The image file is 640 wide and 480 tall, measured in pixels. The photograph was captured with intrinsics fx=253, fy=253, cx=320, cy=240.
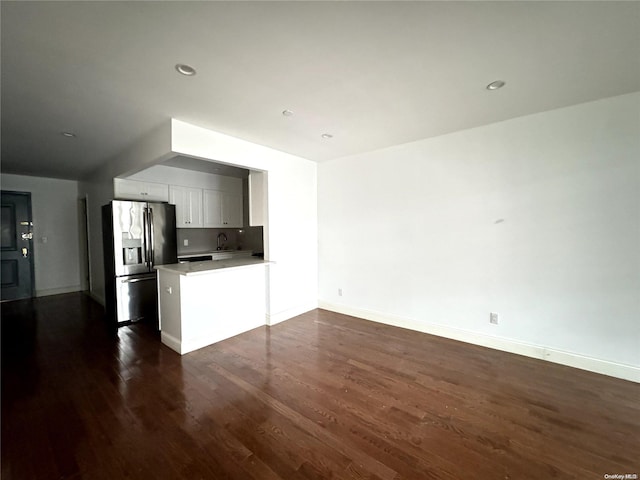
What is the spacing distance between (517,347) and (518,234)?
1280 mm

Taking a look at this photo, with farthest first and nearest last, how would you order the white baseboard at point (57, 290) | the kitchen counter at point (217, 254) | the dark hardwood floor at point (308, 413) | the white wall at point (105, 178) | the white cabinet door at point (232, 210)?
the white cabinet door at point (232, 210) → the white baseboard at point (57, 290) → the kitchen counter at point (217, 254) → the white wall at point (105, 178) → the dark hardwood floor at point (308, 413)

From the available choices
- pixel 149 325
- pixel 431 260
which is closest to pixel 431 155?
pixel 431 260

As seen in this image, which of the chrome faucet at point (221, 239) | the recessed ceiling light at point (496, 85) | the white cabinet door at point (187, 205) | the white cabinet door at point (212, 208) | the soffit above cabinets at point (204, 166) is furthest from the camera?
the chrome faucet at point (221, 239)

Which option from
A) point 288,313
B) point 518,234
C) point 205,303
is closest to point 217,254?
point 288,313

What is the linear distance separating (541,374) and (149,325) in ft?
16.4

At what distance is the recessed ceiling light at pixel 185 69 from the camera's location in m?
1.82

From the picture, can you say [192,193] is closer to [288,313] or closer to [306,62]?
[288,313]

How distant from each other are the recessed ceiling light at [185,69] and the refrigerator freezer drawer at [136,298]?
334cm

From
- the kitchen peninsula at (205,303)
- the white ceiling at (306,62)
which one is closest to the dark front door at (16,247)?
the white ceiling at (306,62)

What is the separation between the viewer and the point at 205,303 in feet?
10.2

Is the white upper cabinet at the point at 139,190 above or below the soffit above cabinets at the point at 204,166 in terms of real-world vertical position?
below

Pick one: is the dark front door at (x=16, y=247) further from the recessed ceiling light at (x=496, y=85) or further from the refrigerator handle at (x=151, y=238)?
the recessed ceiling light at (x=496, y=85)

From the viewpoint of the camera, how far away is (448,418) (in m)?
1.91

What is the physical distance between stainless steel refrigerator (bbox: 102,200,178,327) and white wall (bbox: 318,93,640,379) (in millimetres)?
3300
